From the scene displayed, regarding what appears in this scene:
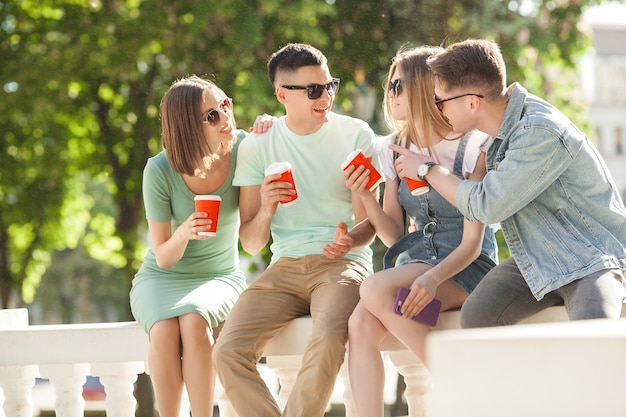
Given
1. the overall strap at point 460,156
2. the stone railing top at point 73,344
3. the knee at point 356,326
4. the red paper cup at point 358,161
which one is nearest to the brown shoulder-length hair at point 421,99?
the overall strap at point 460,156

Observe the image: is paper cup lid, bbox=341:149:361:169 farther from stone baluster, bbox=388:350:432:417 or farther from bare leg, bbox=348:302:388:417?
stone baluster, bbox=388:350:432:417

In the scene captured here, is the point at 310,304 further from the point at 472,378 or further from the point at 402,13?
the point at 402,13

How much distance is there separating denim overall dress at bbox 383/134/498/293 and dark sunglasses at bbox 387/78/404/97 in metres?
0.35

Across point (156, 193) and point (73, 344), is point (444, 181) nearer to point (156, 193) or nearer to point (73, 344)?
point (156, 193)

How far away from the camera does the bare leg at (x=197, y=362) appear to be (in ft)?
13.4

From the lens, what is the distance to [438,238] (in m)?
4.09

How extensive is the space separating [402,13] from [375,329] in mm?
7212

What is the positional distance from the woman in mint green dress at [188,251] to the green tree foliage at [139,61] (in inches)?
212

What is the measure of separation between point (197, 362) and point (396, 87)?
4.78ft

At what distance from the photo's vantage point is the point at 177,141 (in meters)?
4.41

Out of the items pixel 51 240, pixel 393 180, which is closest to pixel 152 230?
pixel 393 180

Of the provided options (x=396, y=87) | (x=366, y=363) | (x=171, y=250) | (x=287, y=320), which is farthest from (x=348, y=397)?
(x=396, y=87)

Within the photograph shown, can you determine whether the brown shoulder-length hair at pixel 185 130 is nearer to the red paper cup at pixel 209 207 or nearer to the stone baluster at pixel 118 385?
the red paper cup at pixel 209 207

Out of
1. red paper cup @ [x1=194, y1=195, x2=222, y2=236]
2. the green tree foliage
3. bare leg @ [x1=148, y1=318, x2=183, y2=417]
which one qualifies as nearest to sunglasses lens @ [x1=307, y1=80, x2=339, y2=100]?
red paper cup @ [x1=194, y1=195, x2=222, y2=236]
